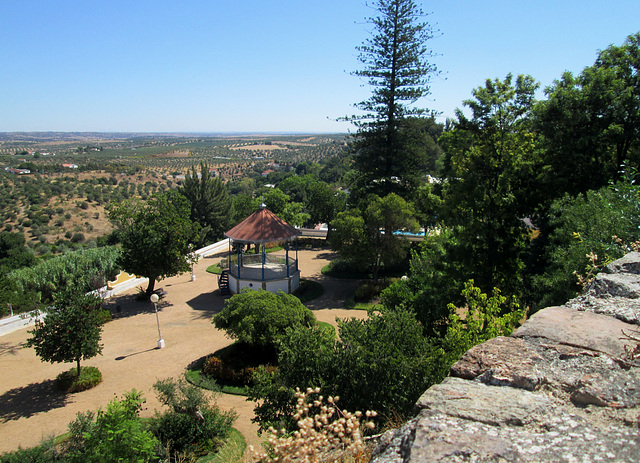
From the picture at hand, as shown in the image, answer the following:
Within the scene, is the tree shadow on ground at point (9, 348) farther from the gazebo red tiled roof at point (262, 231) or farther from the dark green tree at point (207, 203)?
the dark green tree at point (207, 203)

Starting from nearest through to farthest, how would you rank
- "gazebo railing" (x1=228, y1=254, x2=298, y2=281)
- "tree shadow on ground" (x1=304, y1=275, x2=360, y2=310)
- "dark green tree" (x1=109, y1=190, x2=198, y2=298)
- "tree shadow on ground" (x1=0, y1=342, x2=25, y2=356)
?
"tree shadow on ground" (x1=0, y1=342, x2=25, y2=356) → "dark green tree" (x1=109, y1=190, x2=198, y2=298) → "tree shadow on ground" (x1=304, y1=275, x2=360, y2=310) → "gazebo railing" (x1=228, y1=254, x2=298, y2=281)

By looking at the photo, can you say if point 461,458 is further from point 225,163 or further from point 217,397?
point 225,163

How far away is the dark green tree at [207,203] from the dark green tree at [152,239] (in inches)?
632

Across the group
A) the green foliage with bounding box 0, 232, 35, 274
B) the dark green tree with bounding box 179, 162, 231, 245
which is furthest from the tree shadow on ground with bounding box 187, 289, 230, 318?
the dark green tree with bounding box 179, 162, 231, 245

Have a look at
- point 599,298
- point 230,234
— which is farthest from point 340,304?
point 599,298

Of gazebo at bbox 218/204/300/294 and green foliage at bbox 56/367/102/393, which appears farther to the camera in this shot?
gazebo at bbox 218/204/300/294

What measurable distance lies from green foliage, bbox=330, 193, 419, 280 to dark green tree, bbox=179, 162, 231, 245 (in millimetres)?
18795

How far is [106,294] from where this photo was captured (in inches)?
829

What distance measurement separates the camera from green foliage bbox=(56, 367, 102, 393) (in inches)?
493

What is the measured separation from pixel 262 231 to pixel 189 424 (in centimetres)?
1157

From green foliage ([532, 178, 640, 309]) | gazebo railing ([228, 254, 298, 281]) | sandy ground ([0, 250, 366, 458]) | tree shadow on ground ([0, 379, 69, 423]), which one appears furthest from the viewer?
gazebo railing ([228, 254, 298, 281])

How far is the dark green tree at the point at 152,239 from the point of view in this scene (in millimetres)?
19125

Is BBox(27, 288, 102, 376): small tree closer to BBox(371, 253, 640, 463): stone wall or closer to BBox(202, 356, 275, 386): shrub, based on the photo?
BBox(202, 356, 275, 386): shrub

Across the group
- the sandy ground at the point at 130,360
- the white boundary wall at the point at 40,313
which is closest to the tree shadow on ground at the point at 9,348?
the sandy ground at the point at 130,360
